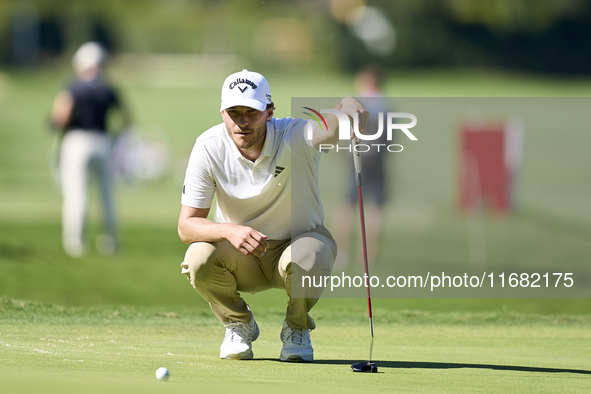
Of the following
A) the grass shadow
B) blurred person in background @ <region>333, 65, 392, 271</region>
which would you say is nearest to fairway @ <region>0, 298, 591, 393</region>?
the grass shadow

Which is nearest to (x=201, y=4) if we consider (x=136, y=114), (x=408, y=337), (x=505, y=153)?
(x=136, y=114)

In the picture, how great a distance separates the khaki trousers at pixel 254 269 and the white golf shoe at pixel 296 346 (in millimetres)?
40

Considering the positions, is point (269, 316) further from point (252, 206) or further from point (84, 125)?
point (84, 125)

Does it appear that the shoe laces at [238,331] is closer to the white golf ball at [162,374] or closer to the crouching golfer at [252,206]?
the crouching golfer at [252,206]

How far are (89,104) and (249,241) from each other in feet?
22.4

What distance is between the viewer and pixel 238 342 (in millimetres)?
5348

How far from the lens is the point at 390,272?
11008mm

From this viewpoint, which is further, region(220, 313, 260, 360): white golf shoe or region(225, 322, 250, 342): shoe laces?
region(225, 322, 250, 342): shoe laces

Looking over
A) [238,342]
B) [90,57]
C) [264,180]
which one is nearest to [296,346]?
[238,342]

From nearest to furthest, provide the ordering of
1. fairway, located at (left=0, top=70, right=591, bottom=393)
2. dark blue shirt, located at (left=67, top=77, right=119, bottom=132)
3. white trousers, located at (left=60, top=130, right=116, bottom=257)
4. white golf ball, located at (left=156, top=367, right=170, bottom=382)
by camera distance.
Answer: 1. white golf ball, located at (left=156, top=367, right=170, bottom=382)
2. fairway, located at (left=0, top=70, right=591, bottom=393)
3. dark blue shirt, located at (left=67, top=77, right=119, bottom=132)
4. white trousers, located at (left=60, top=130, right=116, bottom=257)

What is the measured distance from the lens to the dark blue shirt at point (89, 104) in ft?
37.1

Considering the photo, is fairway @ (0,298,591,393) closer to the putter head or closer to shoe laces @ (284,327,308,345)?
the putter head

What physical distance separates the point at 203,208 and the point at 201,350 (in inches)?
35.6

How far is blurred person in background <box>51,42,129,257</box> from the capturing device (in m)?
11.3
